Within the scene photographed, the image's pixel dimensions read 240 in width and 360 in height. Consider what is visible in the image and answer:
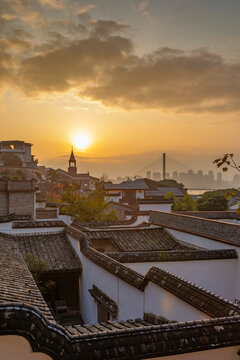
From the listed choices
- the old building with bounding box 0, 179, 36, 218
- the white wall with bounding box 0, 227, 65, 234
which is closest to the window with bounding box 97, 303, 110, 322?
the white wall with bounding box 0, 227, 65, 234

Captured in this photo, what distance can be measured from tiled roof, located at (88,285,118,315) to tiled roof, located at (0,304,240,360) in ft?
13.3

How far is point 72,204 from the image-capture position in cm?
3061

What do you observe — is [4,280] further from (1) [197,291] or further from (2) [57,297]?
(2) [57,297]

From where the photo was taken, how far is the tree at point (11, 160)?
56.7 meters

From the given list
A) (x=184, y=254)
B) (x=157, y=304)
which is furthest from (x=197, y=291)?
(x=184, y=254)

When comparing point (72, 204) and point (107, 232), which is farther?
point (72, 204)

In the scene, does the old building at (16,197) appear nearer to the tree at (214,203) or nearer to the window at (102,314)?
the window at (102,314)

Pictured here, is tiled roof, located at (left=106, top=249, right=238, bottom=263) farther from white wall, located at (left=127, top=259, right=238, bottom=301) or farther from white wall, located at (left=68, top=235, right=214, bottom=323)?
white wall, located at (left=68, top=235, right=214, bottom=323)

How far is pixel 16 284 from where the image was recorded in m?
6.22

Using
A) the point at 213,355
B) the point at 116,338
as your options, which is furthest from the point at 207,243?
the point at 116,338

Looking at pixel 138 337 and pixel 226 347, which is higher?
pixel 138 337

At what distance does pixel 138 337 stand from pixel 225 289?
772cm

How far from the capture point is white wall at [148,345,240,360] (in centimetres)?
360

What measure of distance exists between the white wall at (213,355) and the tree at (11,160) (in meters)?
57.2
